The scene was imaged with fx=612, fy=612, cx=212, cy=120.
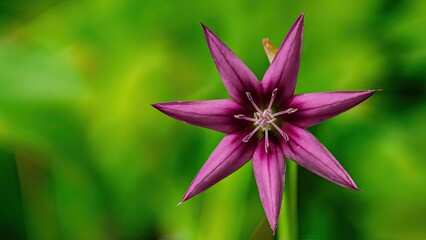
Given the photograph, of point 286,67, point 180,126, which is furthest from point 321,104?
point 180,126

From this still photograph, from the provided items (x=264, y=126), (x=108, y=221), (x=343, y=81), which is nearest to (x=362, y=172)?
(x=343, y=81)

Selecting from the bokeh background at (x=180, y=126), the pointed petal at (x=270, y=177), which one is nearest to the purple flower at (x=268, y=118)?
the pointed petal at (x=270, y=177)

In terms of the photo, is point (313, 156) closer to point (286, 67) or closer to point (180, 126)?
point (286, 67)

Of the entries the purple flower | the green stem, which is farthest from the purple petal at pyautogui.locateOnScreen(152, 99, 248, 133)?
the green stem

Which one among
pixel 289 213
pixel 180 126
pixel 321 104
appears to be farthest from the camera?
pixel 180 126

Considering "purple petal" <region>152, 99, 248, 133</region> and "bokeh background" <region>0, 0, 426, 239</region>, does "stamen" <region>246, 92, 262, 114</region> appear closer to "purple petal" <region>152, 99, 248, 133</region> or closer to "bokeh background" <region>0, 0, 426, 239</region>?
"purple petal" <region>152, 99, 248, 133</region>

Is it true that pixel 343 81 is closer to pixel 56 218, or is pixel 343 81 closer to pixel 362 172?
pixel 362 172

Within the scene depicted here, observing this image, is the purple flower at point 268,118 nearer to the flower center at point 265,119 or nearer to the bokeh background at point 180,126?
the flower center at point 265,119
